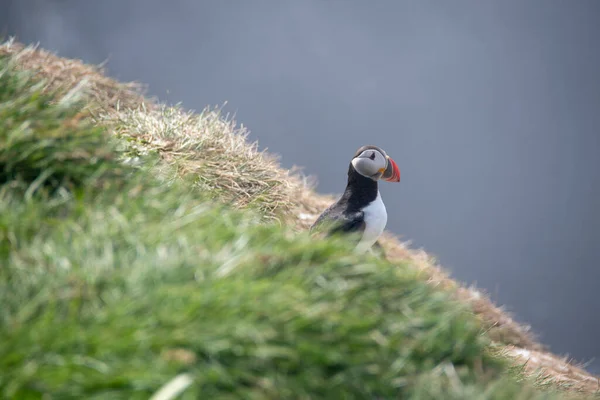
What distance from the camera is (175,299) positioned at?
3.06m

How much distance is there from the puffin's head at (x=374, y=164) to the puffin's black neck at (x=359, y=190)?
0.07 metres

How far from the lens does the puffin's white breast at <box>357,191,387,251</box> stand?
24.1 ft

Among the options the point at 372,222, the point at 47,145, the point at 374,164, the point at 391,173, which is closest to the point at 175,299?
the point at 47,145

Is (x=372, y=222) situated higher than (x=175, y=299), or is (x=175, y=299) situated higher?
(x=372, y=222)

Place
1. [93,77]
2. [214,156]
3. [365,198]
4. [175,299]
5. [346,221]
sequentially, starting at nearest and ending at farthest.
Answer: [175,299]
[346,221]
[365,198]
[214,156]
[93,77]

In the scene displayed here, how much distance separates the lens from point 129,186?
14.3 feet

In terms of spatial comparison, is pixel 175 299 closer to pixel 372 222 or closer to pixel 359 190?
pixel 372 222

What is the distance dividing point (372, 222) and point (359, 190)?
0.56 meters

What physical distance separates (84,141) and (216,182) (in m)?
4.00

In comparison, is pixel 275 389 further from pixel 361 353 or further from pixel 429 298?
pixel 429 298

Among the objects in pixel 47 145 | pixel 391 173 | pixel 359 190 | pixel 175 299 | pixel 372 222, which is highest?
pixel 391 173

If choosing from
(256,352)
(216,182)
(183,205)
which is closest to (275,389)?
(256,352)

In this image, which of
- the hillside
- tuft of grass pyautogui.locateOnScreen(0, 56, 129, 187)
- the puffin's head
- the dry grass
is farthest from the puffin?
the dry grass

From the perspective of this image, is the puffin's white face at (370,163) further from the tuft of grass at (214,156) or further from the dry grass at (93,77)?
the dry grass at (93,77)
